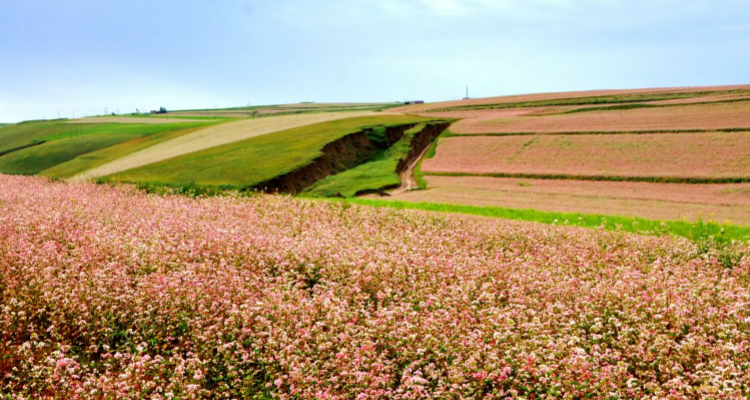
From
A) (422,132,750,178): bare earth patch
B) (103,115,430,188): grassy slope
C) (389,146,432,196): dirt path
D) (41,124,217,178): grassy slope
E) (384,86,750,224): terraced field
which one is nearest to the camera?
(384,86,750,224): terraced field

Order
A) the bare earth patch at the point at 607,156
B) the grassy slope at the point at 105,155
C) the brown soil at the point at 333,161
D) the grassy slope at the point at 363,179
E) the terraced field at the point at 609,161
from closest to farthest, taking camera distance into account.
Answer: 1. the terraced field at the point at 609,161
2. the bare earth patch at the point at 607,156
3. the grassy slope at the point at 363,179
4. the brown soil at the point at 333,161
5. the grassy slope at the point at 105,155

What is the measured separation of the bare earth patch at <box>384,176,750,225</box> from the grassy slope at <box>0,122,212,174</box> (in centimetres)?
4984

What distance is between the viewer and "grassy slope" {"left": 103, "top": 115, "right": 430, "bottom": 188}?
41.3 m

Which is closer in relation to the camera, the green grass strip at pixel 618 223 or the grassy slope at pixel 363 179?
the green grass strip at pixel 618 223

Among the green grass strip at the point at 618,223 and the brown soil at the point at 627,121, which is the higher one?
the brown soil at the point at 627,121

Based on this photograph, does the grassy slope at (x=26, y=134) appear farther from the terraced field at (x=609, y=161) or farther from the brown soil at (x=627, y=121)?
the terraced field at (x=609, y=161)

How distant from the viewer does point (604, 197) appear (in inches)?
1265

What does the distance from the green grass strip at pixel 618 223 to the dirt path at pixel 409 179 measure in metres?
6.71

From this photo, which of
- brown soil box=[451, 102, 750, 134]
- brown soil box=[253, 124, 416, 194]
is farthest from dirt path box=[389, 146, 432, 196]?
brown soil box=[451, 102, 750, 134]

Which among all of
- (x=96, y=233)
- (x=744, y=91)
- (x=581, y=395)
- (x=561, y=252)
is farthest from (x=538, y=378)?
(x=744, y=91)

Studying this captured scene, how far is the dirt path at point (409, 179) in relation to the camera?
38.6m

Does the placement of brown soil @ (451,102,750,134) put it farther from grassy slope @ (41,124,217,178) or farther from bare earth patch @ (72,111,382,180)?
grassy slope @ (41,124,217,178)

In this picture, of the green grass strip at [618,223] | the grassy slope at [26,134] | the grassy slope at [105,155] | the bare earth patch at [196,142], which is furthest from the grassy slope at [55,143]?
the green grass strip at [618,223]

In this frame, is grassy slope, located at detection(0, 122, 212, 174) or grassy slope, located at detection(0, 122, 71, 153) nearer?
grassy slope, located at detection(0, 122, 212, 174)
